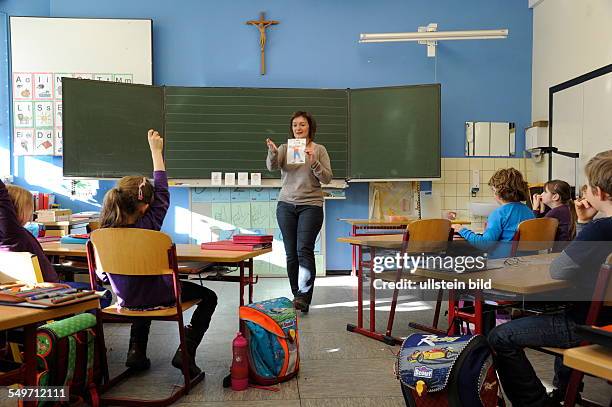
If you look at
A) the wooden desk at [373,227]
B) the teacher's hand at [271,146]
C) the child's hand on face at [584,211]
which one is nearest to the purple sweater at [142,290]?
the teacher's hand at [271,146]

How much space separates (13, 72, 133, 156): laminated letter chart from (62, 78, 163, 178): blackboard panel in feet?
1.59

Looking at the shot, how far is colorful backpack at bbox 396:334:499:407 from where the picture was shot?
179 centimetres

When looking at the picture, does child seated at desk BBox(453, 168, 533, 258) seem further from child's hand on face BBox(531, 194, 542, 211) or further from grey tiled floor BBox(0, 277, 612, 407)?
child's hand on face BBox(531, 194, 542, 211)

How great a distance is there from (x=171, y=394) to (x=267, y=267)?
3543 millimetres

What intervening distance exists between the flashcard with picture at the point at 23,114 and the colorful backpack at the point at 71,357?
4.36 m

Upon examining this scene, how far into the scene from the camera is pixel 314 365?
286 centimetres

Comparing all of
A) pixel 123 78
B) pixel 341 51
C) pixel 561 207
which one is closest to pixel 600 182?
pixel 561 207

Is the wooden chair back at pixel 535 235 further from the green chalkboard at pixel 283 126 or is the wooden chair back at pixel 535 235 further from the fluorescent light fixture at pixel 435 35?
the fluorescent light fixture at pixel 435 35

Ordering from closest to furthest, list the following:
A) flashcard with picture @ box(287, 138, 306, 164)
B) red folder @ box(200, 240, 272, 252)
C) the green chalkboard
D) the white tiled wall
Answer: red folder @ box(200, 240, 272, 252), flashcard with picture @ box(287, 138, 306, 164), the green chalkboard, the white tiled wall

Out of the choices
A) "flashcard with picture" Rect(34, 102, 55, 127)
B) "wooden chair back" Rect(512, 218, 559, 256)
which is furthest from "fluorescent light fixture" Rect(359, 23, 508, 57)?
"flashcard with picture" Rect(34, 102, 55, 127)

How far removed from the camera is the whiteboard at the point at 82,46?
19.0 ft

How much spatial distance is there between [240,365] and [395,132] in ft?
12.8

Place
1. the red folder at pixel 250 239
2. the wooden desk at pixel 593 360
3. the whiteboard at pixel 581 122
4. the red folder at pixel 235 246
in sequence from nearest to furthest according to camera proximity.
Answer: the wooden desk at pixel 593 360 < the red folder at pixel 235 246 < the red folder at pixel 250 239 < the whiteboard at pixel 581 122

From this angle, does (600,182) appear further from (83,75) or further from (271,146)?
(83,75)
